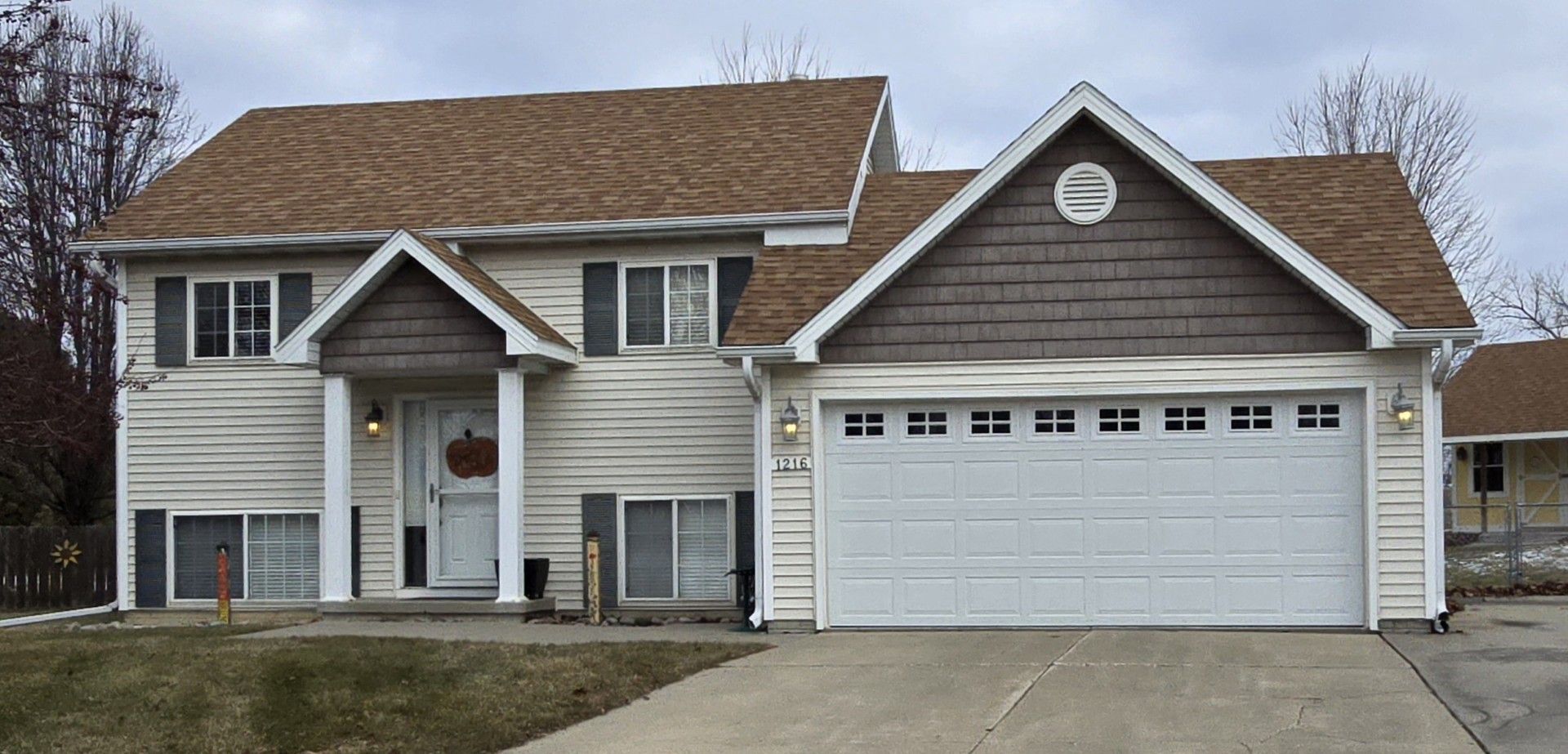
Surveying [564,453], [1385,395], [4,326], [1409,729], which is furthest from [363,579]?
[1409,729]

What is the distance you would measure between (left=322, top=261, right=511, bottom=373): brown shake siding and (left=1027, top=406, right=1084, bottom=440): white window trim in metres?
5.44

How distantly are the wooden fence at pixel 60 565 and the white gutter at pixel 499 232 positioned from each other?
5267 mm

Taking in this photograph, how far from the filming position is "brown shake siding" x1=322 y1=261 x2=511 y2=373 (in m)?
17.7

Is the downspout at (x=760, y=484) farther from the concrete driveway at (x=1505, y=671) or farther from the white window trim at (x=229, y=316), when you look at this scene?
Answer: the white window trim at (x=229, y=316)

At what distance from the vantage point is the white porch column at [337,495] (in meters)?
18.1

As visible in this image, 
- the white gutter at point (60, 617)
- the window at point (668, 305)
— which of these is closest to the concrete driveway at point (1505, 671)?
the window at point (668, 305)

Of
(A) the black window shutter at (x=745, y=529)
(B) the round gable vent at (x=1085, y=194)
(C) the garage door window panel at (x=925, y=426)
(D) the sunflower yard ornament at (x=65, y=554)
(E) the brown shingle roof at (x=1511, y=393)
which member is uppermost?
(B) the round gable vent at (x=1085, y=194)

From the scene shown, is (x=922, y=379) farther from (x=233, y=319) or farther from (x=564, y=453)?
(x=233, y=319)

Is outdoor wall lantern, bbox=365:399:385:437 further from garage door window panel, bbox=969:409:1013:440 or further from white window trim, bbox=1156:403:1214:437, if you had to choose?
white window trim, bbox=1156:403:1214:437

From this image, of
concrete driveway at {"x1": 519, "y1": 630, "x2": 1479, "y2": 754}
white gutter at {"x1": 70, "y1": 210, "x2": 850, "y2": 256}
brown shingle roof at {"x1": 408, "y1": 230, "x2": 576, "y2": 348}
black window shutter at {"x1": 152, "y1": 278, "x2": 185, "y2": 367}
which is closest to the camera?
concrete driveway at {"x1": 519, "y1": 630, "x2": 1479, "y2": 754}

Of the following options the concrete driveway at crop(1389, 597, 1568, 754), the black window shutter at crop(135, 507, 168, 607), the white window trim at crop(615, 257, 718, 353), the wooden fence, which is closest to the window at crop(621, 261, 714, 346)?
the white window trim at crop(615, 257, 718, 353)

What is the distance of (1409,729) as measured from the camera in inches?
397

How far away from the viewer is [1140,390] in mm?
15930

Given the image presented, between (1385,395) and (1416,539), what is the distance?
52.4 inches
